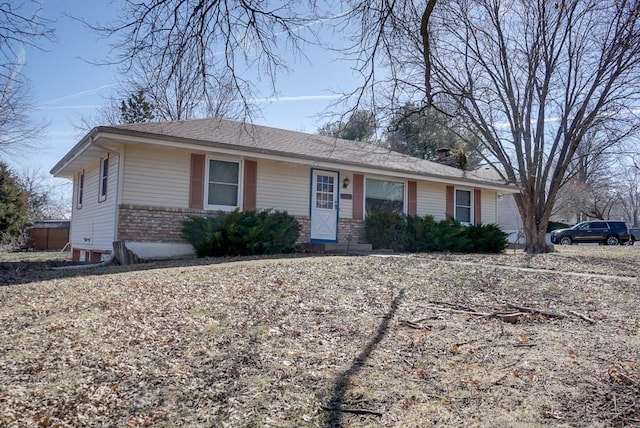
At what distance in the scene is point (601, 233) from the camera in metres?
26.0

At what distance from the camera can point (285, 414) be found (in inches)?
119

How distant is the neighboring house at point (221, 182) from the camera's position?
35.1 feet

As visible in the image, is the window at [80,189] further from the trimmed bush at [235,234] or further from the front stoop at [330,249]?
the front stoop at [330,249]

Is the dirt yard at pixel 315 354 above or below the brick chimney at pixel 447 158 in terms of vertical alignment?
below

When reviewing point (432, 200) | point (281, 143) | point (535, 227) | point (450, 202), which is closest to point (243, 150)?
point (281, 143)

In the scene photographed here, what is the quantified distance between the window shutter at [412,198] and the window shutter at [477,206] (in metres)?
3.10

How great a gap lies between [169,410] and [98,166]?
37.4 ft

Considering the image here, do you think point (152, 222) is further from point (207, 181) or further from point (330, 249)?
point (330, 249)

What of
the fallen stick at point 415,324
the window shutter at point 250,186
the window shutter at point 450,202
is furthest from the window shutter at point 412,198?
the fallen stick at point 415,324

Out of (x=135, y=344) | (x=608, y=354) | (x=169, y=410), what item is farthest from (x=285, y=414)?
(x=608, y=354)

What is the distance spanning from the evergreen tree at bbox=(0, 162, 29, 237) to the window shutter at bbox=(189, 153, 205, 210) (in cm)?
1668

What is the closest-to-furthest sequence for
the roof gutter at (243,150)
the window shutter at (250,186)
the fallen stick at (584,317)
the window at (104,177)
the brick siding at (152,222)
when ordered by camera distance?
the fallen stick at (584,317) → the roof gutter at (243,150) → the brick siding at (152,222) → the window at (104,177) → the window shutter at (250,186)

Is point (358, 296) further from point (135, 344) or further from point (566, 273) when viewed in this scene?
point (566, 273)

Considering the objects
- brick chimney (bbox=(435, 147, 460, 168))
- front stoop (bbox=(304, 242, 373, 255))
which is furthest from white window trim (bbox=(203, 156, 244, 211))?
brick chimney (bbox=(435, 147, 460, 168))
